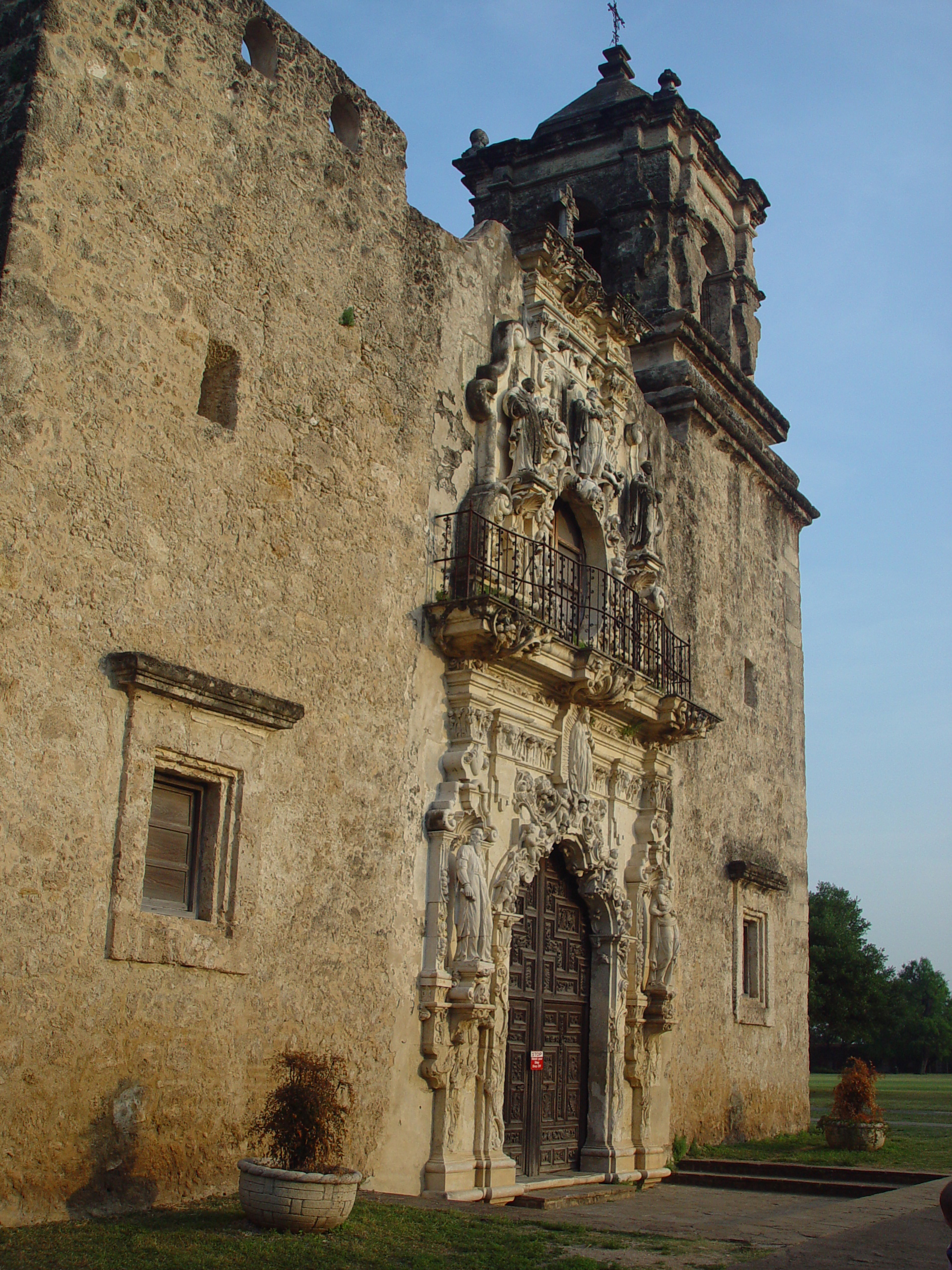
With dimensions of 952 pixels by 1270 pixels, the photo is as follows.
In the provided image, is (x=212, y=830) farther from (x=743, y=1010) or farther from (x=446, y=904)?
(x=743, y=1010)

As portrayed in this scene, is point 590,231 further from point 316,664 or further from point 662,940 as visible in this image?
point 316,664

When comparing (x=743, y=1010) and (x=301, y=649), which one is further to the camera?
(x=743, y=1010)

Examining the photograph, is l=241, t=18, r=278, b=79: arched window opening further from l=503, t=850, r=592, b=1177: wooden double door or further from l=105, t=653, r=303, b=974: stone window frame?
l=503, t=850, r=592, b=1177: wooden double door

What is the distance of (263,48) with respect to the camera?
954 cm

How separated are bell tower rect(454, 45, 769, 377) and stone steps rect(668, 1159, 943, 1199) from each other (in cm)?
950

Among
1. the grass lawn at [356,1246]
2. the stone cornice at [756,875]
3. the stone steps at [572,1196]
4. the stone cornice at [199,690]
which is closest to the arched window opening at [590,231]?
the stone cornice at [756,875]

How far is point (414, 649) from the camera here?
10078mm

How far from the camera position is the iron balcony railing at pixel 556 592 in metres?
10.5

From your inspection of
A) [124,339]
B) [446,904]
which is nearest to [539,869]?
[446,904]

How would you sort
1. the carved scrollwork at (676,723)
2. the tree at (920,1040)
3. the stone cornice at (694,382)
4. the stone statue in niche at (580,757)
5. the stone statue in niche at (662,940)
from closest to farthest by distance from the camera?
1. the stone statue in niche at (580,757)
2. the stone statue in niche at (662,940)
3. the carved scrollwork at (676,723)
4. the stone cornice at (694,382)
5. the tree at (920,1040)

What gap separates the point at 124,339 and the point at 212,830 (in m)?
2.98

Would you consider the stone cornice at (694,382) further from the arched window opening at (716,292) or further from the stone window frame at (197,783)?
the stone window frame at (197,783)

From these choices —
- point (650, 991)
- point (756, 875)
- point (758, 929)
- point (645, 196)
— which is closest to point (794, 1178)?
point (650, 991)

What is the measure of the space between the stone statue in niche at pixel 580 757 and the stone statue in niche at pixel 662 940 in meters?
1.65
